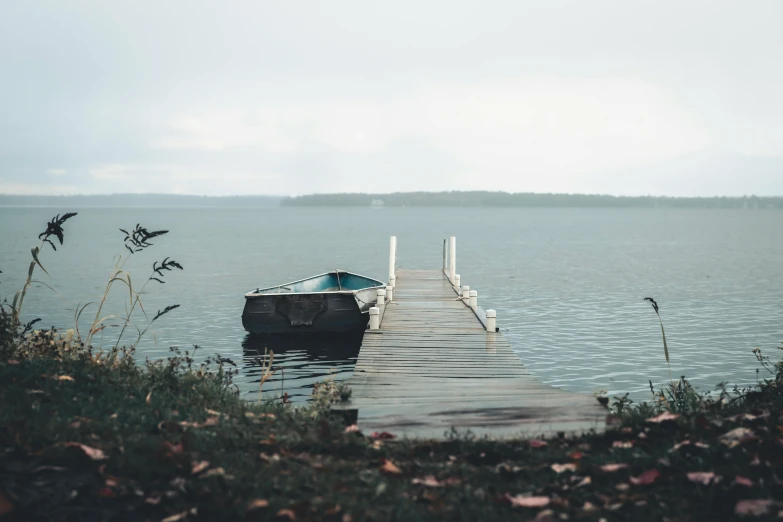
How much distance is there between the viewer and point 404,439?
22.0 feet

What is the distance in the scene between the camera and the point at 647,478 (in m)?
5.27

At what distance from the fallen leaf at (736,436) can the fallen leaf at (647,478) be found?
2.72ft

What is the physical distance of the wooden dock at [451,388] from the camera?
24.4ft

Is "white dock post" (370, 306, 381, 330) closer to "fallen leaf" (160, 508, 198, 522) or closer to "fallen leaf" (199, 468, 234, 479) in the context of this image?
"fallen leaf" (199, 468, 234, 479)

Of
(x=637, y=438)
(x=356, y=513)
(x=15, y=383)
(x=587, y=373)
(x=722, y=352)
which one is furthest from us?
(x=722, y=352)

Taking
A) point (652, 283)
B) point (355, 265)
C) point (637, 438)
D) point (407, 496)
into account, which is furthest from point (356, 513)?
point (355, 265)

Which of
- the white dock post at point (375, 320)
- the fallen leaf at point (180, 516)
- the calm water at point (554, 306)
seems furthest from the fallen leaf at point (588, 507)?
the white dock post at point (375, 320)

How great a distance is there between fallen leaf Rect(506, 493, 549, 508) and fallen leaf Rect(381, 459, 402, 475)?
952 mm

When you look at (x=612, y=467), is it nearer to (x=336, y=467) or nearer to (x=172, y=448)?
(x=336, y=467)

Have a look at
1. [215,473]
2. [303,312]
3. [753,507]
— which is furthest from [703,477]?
[303,312]

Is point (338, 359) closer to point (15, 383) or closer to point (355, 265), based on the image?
point (15, 383)

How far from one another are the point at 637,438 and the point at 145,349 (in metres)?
19.0

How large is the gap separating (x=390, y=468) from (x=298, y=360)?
15444 millimetres

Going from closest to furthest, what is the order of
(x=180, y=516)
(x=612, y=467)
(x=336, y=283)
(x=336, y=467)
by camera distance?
(x=180, y=516), (x=612, y=467), (x=336, y=467), (x=336, y=283)
